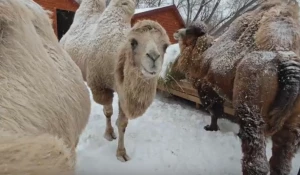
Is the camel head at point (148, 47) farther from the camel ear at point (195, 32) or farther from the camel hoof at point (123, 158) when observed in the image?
the camel ear at point (195, 32)

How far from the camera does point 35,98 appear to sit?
185 cm

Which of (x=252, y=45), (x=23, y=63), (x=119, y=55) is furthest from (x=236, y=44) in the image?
(x=23, y=63)

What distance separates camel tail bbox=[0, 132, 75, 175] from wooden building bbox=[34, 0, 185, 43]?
12.8 metres

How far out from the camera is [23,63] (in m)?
1.93

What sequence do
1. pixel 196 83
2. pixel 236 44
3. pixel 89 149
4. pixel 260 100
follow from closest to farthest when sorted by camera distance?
pixel 260 100 → pixel 236 44 → pixel 89 149 → pixel 196 83

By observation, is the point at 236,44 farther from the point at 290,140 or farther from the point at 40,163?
the point at 40,163

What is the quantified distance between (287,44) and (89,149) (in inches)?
113

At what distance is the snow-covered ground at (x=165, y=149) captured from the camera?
14.1 ft

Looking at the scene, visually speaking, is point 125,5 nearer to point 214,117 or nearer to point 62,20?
point 214,117

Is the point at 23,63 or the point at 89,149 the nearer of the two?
the point at 23,63

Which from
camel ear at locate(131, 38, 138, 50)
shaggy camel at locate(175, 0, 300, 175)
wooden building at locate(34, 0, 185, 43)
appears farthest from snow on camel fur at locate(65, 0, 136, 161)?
wooden building at locate(34, 0, 185, 43)

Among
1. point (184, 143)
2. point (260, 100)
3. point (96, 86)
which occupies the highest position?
point (260, 100)

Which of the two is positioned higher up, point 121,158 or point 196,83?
point 196,83

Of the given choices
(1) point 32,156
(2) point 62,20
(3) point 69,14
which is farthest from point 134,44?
(2) point 62,20
